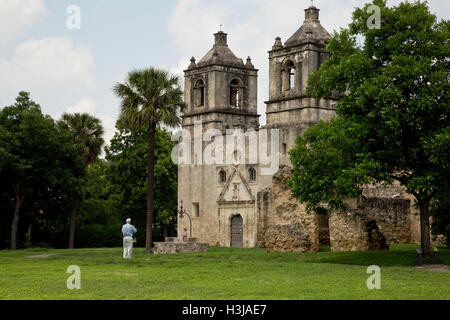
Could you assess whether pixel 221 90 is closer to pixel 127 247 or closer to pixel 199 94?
pixel 199 94

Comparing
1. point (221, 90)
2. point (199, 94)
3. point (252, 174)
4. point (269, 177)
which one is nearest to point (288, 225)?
point (269, 177)

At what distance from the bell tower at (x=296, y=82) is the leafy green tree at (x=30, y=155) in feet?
40.9

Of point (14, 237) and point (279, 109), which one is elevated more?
point (279, 109)

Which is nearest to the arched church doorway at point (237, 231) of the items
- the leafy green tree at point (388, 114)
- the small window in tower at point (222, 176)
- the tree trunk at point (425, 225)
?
the small window in tower at point (222, 176)

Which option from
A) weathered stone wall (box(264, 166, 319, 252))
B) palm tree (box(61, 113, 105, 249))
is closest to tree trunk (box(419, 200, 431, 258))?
weathered stone wall (box(264, 166, 319, 252))

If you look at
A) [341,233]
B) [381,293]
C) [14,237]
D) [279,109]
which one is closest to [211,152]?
[279,109]

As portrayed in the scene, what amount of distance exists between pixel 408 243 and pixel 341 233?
834cm

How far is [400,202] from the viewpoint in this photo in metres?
40.5

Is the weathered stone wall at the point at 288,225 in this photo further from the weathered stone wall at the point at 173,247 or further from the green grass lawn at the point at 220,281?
the green grass lawn at the point at 220,281

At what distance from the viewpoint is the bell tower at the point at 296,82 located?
4597 cm

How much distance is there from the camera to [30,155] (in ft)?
139

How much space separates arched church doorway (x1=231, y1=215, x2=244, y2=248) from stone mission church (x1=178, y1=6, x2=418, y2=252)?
6cm

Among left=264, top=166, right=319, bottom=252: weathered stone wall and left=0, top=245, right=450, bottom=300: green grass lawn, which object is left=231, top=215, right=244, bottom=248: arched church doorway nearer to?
left=264, top=166, right=319, bottom=252: weathered stone wall
